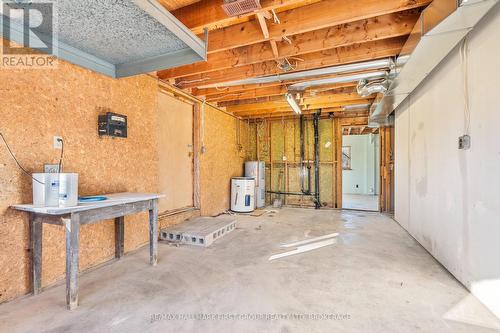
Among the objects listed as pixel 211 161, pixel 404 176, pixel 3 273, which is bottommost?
pixel 3 273

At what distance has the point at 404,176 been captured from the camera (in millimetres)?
3984

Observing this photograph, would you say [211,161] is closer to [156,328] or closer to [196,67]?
[196,67]

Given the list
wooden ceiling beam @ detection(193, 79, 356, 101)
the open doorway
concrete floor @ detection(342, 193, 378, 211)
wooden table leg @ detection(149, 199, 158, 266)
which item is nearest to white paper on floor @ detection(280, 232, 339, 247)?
wooden table leg @ detection(149, 199, 158, 266)

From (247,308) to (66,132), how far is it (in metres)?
2.35

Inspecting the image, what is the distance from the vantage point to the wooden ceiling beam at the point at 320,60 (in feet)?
9.00

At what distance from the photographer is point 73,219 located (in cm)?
170

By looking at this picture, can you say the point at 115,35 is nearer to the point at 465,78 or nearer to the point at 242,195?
the point at 465,78

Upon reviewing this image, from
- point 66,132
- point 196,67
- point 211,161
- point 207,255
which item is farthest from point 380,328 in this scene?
point 211,161

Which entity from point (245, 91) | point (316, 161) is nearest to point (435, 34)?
point (245, 91)

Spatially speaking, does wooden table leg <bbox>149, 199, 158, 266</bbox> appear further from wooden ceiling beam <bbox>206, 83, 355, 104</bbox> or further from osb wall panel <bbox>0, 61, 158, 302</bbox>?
wooden ceiling beam <bbox>206, 83, 355, 104</bbox>

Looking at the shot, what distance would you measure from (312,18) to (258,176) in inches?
172

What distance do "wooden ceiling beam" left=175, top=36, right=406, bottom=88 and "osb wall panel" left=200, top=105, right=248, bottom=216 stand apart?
1.12m

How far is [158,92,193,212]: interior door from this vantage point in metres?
3.69

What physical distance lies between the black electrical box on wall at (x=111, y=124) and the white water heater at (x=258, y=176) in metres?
3.89
